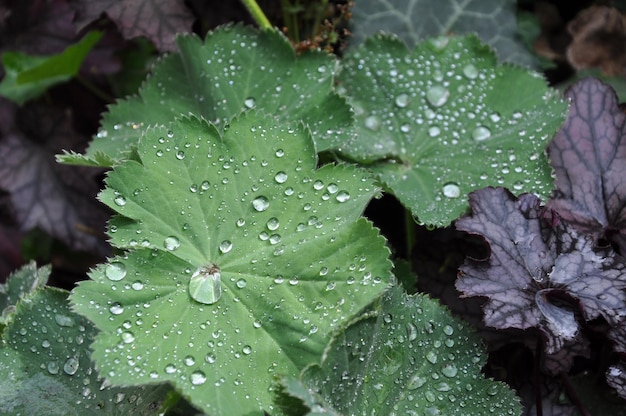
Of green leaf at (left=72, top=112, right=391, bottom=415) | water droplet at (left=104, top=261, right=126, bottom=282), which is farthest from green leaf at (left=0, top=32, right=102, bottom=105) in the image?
water droplet at (left=104, top=261, right=126, bottom=282)

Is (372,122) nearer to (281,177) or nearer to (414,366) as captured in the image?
(281,177)

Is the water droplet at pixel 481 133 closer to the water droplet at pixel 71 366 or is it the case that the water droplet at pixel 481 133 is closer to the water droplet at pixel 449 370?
the water droplet at pixel 449 370

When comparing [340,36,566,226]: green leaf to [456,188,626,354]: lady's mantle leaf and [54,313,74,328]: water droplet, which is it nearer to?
[456,188,626,354]: lady's mantle leaf

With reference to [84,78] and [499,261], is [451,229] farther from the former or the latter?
[84,78]

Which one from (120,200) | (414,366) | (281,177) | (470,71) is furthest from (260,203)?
(470,71)

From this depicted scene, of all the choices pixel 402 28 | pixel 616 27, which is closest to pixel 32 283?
pixel 402 28
